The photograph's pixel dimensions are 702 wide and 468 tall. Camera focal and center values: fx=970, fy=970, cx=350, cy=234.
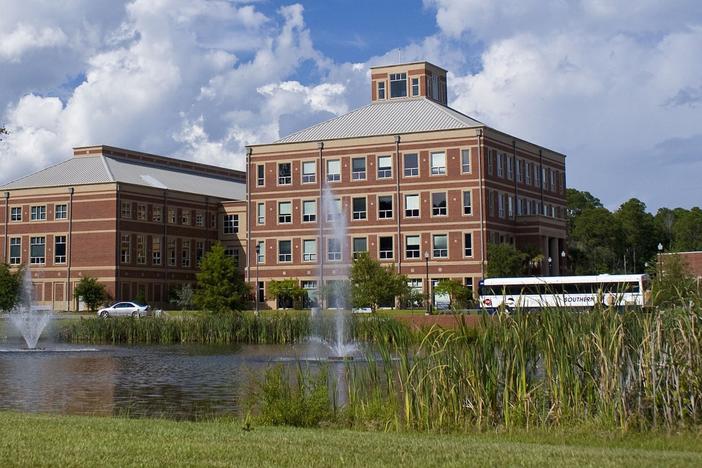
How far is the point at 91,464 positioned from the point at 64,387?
17127mm

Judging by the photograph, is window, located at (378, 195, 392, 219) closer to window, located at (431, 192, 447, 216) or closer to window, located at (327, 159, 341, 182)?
window, located at (431, 192, 447, 216)

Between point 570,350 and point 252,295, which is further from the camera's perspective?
point 252,295

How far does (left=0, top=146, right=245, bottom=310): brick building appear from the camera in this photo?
84.2 m

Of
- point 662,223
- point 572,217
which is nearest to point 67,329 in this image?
point 572,217

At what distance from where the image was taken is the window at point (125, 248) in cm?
A: 8419

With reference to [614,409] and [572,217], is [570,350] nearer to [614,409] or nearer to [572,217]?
[614,409]

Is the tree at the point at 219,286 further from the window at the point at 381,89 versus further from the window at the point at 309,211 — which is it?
the window at the point at 381,89

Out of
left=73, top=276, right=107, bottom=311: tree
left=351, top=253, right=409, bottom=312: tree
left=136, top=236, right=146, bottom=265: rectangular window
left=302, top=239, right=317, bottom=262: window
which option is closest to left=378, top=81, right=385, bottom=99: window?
left=302, top=239, right=317, bottom=262: window

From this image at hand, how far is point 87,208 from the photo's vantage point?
85375 mm

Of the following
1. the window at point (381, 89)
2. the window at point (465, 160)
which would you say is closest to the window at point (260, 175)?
the window at point (381, 89)

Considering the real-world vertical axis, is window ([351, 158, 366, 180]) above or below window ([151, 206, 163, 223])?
above

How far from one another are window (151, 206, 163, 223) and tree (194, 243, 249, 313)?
2314 centimetres

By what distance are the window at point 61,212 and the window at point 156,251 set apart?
8.07 m

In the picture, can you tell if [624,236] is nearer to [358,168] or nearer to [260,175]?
[358,168]
